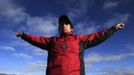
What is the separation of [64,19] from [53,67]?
5.94ft

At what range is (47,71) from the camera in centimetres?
978

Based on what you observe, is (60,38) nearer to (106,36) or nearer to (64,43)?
(64,43)

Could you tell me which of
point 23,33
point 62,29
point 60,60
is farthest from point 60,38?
point 23,33

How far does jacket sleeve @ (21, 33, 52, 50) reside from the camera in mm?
10398

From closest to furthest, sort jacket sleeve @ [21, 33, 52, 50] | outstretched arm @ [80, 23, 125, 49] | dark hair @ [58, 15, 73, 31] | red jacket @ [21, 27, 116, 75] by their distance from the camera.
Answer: red jacket @ [21, 27, 116, 75]
outstretched arm @ [80, 23, 125, 49]
dark hair @ [58, 15, 73, 31]
jacket sleeve @ [21, 33, 52, 50]

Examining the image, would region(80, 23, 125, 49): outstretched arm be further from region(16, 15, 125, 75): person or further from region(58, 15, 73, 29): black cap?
region(58, 15, 73, 29): black cap

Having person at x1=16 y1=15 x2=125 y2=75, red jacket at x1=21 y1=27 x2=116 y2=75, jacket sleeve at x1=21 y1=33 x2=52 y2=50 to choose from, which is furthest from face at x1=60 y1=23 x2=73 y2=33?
jacket sleeve at x1=21 y1=33 x2=52 y2=50

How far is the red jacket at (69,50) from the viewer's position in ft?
30.9

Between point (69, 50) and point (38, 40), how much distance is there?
146 cm

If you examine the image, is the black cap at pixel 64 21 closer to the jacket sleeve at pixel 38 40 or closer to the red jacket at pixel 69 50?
the red jacket at pixel 69 50

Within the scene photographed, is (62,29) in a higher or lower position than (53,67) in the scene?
higher

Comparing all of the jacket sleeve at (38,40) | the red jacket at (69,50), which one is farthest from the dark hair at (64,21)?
the jacket sleeve at (38,40)

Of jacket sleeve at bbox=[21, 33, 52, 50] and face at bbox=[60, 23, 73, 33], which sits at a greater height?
face at bbox=[60, 23, 73, 33]

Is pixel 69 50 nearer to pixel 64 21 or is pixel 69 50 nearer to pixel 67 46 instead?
pixel 67 46
